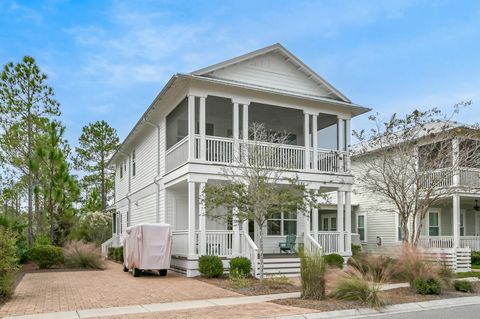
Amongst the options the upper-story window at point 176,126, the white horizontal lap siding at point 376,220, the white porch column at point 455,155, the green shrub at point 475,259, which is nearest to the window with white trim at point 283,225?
the upper-story window at point 176,126

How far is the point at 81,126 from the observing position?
42.5 m

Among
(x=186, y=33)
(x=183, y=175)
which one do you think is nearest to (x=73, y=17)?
(x=186, y=33)

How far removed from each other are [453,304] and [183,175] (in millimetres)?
9605

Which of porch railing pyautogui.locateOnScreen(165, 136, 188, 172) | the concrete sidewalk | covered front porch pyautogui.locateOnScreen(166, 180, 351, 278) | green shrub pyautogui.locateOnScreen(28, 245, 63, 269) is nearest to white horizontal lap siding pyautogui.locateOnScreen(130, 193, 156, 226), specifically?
covered front porch pyautogui.locateOnScreen(166, 180, 351, 278)

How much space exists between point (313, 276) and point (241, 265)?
15.9 feet

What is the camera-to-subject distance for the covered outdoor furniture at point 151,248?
54.4ft

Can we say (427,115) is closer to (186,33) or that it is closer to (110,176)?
(186,33)

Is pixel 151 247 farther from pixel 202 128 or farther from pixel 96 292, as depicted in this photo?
pixel 202 128

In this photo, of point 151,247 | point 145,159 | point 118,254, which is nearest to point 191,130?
point 151,247

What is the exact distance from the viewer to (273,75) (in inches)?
752

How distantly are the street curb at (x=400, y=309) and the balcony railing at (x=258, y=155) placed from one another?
19.4 feet

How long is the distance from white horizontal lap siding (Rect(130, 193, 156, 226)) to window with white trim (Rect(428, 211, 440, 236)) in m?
15.9

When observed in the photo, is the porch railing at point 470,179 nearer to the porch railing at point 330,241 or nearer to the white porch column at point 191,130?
the porch railing at point 330,241

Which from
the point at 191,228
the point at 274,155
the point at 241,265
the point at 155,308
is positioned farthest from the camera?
the point at 274,155
